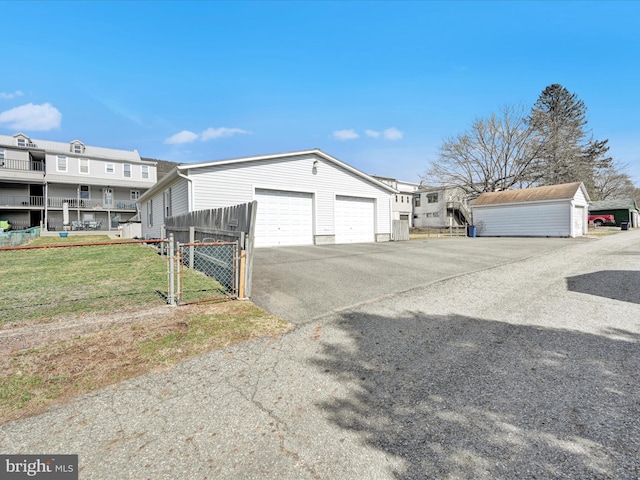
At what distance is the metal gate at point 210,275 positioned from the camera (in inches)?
211

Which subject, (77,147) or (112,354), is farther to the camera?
(77,147)

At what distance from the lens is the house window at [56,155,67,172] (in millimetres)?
29491

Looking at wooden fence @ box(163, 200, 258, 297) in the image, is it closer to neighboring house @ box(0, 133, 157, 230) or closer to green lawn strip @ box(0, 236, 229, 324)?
green lawn strip @ box(0, 236, 229, 324)

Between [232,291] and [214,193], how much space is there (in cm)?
775

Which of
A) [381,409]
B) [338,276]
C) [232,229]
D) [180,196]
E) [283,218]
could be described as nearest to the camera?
[381,409]

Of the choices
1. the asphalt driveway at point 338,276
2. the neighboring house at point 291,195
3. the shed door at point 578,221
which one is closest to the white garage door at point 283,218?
the neighboring house at point 291,195

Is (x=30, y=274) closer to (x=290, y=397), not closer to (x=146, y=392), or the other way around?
(x=146, y=392)

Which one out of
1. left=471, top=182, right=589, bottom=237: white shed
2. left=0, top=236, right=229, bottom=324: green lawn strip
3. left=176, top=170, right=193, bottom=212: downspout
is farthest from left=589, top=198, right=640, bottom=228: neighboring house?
left=0, top=236, right=229, bottom=324: green lawn strip

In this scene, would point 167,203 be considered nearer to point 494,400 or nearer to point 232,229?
point 232,229

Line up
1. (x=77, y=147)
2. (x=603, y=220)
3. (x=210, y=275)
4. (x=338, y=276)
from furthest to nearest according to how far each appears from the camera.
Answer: (x=603, y=220), (x=77, y=147), (x=210, y=275), (x=338, y=276)

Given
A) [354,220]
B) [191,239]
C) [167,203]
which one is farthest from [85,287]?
[354,220]

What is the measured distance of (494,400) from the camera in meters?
2.47

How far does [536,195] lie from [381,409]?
25144 mm

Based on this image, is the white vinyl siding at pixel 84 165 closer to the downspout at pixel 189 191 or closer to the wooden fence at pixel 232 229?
the downspout at pixel 189 191
